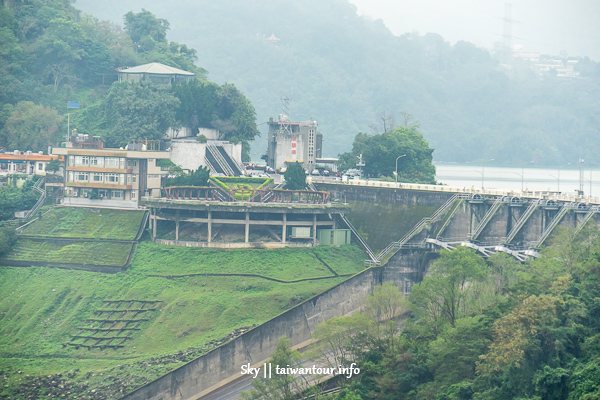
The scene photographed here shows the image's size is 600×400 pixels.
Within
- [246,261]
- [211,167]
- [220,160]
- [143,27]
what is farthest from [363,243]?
[143,27]

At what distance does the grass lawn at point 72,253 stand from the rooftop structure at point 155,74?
35.5 m

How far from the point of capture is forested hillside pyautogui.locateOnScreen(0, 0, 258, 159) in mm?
127875

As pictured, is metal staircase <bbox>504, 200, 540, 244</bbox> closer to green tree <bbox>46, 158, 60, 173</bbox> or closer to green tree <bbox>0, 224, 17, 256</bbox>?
green tree <bbox>0, 224, 17, 256</bbox>

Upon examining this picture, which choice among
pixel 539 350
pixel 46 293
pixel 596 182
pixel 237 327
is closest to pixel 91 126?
pixel 46 293

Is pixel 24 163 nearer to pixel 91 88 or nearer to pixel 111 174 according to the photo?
pixel 111 174

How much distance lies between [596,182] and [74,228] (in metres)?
115

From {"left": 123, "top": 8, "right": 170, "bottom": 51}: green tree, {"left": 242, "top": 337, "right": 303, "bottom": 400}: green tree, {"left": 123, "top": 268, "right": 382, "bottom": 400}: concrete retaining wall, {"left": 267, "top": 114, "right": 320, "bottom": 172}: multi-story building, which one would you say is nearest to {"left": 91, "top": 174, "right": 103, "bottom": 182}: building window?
{"left": 267, "top": 114, "right": 320, "bottom": 172}: multi-story building

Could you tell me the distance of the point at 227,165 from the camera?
5039 inches

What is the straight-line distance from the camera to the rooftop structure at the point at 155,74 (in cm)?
13638

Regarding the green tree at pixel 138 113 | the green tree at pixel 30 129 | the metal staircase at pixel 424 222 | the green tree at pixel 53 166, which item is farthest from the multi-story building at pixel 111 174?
the metal staircase at pixel 424 222

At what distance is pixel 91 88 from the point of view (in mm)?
145375

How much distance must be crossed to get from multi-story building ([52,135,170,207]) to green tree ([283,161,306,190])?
14.3 m

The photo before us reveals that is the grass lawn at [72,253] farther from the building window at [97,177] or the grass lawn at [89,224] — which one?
the building window at [97,177]

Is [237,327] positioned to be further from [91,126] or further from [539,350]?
[91,126]
